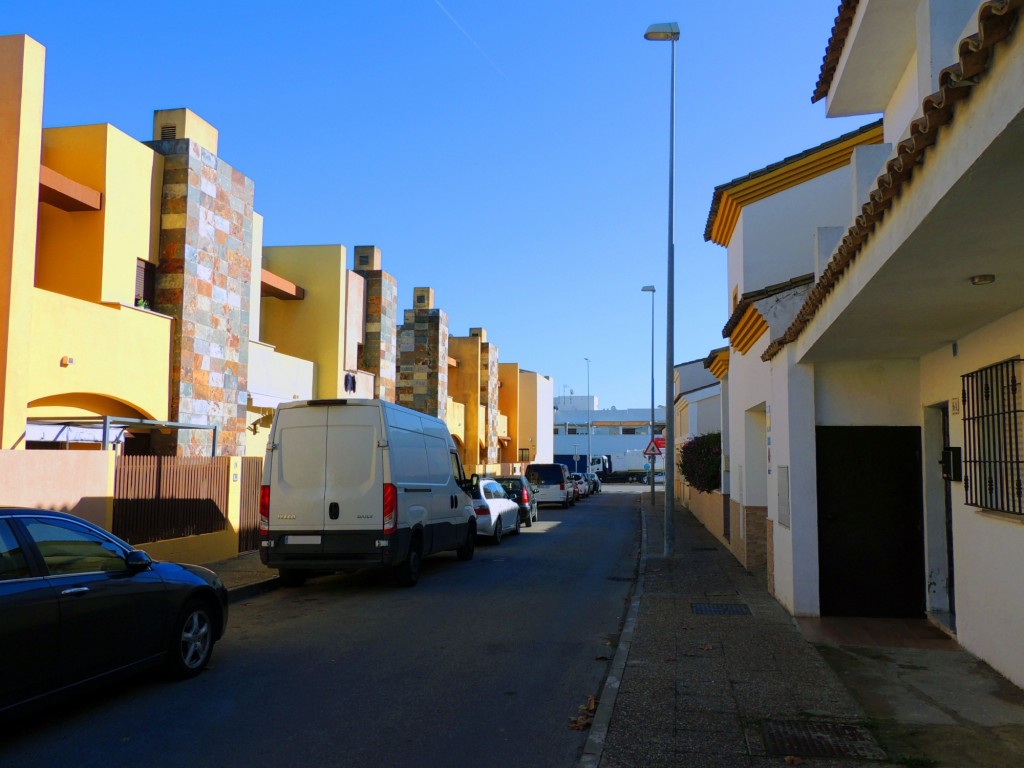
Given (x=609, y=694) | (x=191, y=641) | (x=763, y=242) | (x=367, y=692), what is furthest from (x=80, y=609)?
(x=763, y=242)

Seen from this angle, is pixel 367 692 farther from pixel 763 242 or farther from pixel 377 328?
pixel 377 328

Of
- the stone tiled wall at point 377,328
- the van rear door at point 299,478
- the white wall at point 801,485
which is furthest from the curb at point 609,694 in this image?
the stone tiled wall at point 377,328

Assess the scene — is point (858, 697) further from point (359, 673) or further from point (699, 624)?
point (359, 673)

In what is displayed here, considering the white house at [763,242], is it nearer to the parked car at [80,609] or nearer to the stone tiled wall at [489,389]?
the parked car at [80,609]

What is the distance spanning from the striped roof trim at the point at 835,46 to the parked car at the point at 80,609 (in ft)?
28.7

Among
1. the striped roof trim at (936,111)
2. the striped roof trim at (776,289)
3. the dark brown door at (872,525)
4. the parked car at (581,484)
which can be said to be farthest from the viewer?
the parked car at (581,484)

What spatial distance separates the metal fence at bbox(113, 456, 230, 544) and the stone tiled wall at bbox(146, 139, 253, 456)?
1.82m

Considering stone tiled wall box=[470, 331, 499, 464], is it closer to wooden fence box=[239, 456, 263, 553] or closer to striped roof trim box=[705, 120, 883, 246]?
wooden fence box=[239, 456, 263, 553]

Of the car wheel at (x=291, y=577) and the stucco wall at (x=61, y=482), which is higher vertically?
the stucco wall at (x=61, y=482)

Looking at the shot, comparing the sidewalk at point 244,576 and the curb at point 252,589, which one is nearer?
the curb at point 252,589

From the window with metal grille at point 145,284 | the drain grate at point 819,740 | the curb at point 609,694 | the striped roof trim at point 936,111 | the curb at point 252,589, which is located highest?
the window with metal grille at point 145,284

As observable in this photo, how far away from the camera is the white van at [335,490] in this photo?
1163cm

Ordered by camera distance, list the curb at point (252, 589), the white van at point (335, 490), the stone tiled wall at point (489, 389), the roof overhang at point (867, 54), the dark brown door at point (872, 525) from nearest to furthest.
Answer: the roof overhang at point (867, 54), the dark brown door at point (872, 525), the curb at point (252, 589), the white van at point (335, 490), the stone tiled wall at point (489, 389)

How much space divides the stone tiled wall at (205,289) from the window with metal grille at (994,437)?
12766mm
